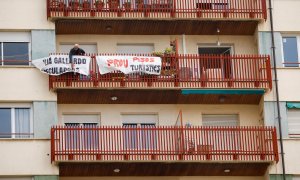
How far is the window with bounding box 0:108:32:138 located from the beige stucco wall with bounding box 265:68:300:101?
442 inches

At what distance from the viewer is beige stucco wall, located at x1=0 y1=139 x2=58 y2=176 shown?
199 ft

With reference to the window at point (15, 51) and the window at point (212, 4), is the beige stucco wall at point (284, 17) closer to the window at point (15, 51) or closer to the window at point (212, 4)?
the window at point (212, 4)

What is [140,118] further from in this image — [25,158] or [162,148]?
[25,158]

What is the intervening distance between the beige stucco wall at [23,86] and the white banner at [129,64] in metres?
2.70

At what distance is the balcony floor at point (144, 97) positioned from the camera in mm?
62906

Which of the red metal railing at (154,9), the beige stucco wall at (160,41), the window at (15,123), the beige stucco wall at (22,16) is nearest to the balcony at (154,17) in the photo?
the red metal railing at (154,9)

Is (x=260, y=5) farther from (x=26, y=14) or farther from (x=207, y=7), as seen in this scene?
(x=26, y=14)

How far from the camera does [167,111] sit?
64375mm

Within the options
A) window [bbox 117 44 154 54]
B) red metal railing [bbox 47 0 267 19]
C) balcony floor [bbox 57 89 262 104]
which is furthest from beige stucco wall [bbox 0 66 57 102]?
window [bbox 117 44 154 54]

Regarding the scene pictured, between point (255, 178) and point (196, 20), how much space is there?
7.98 meters

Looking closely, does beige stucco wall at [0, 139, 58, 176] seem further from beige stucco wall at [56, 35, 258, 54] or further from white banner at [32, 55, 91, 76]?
beige stucco wall at [56, 35, 258, 54]

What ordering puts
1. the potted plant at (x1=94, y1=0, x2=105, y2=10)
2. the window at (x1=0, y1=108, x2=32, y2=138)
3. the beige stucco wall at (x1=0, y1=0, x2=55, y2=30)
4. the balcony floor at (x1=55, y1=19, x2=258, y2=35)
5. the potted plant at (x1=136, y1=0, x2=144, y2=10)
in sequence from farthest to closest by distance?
the potted plant at (x1=136, y1=0, x2=144, y2=10) < the balcony floor at (x1=55, y1=19, x2=258, y2=35) < the potted plant at (x1=94, y1=0, x2=105, y2=10) < the beige stucco wall at (x1=0, y1=0, x2=55, y2=30) < the window at (x1=0, y1=108, x2=32, y2=138)

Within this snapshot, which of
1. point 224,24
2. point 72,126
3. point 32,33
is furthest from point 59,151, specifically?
point 224,24

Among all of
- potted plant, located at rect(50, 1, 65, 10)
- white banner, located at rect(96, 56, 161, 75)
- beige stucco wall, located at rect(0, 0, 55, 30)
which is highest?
potted plant, located at rect(50, 1, 65, 10)
